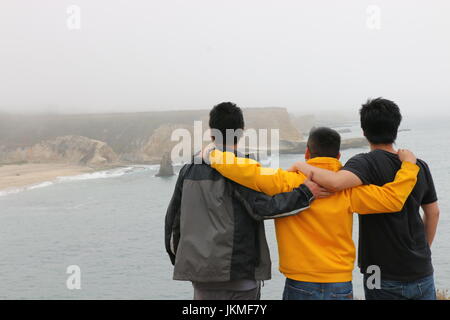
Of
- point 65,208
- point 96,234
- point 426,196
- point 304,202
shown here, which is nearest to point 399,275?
point 426,196

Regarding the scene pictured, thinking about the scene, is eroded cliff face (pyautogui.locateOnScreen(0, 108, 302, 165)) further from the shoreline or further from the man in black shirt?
the man in black shirt

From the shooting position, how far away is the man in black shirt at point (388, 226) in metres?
3.59

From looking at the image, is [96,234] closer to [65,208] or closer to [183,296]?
[65,208]

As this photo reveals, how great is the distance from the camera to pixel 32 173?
365 ft

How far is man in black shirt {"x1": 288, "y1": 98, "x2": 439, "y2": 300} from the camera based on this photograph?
3594 mm

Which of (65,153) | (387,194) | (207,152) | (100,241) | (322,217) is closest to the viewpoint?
(387,194)

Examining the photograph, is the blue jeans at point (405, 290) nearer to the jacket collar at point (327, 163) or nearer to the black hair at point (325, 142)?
the jacket collar at point (327, 163)

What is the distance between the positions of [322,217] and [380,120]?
82 centimetres

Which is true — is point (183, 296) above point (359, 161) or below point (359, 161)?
below

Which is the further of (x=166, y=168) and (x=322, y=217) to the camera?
(x=166, y=168)

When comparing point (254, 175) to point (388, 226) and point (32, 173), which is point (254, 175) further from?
point (32, 173)

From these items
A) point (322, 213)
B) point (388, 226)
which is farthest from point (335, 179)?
point (388, 226)

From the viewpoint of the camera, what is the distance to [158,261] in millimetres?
44281
